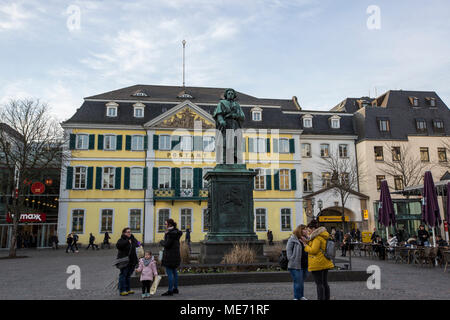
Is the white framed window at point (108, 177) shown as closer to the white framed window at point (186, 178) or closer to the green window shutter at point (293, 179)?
the white framed window at point (186, 178)

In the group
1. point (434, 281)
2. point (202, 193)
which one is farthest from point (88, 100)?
point (434, 281)

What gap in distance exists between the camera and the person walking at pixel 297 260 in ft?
22.0

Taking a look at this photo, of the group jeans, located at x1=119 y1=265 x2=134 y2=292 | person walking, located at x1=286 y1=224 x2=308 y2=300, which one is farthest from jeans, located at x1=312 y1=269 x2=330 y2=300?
jeans, located at x1=119 y1=265 x2=134 y2=292

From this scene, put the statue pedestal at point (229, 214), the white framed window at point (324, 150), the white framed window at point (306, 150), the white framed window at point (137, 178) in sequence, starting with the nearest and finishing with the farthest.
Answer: the statue pedestal at point (229, 214) < the white framed window at point (137, 178) < the white framed window at point (306, 150) < the white framed window at point (324, 150)

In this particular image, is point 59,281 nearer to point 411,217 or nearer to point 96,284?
point 96,284

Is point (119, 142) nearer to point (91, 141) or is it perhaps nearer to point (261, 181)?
point (91, 141)

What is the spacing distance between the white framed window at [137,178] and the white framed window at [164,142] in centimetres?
246

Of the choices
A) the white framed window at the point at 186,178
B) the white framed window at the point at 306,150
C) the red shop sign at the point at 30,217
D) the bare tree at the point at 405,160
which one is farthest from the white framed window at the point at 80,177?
the bare tree at the point at 405,160

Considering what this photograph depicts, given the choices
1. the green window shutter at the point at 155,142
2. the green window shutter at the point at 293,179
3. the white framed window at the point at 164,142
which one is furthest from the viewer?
the green window shutter at the point at 293,179

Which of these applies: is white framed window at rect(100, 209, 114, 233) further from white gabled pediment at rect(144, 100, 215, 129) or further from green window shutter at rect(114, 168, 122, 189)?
white gabled pediment at rect(144, 100, 215, 129)

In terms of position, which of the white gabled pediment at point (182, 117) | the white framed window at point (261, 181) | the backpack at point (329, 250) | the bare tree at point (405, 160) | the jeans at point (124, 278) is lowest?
the jeans at point (124, 278)

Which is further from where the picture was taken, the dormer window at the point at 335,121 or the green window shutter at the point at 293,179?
the dormer window at the point at 335,121

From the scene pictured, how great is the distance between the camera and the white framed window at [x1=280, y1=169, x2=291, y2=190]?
33.2 metres

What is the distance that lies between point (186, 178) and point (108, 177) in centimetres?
617
